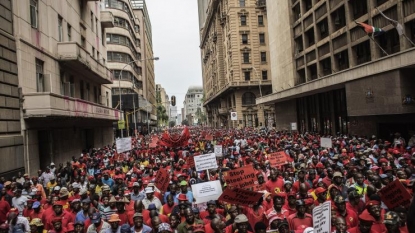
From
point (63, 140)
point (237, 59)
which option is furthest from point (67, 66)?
point (237, 59)

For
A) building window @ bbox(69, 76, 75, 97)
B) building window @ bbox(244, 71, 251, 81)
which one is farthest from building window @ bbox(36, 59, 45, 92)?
building window @ bbox(244, 71, 251, 81)

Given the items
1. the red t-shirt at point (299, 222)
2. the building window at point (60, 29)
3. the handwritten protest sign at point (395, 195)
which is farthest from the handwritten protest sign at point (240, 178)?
the building window at point (60, 29)

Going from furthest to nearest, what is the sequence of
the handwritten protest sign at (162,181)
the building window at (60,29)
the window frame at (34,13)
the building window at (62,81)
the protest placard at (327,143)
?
the building window at (62,81), the building window at (60,29), the window frame at (34,13), the protest placard at (327,143), the handwritten protest sign at (162,181)

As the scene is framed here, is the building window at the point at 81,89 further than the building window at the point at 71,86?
Yes

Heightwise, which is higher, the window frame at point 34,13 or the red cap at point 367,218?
the window frame at point 34,13

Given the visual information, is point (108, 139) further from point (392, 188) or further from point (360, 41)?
point (392, 188)

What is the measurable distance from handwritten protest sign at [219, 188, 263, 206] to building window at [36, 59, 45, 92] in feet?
53.3

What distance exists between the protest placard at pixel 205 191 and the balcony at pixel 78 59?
1754 centimetres

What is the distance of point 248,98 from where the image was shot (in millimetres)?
65875

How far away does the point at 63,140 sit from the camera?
23.7 metres

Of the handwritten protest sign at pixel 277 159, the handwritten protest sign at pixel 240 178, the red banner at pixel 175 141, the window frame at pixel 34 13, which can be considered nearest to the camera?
the handwritten protest sign at pixel 240 178

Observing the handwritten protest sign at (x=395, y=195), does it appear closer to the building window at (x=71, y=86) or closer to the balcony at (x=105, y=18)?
the building window at (x=71, y=86)

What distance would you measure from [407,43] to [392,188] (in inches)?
665

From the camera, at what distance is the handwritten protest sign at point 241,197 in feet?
23.0
